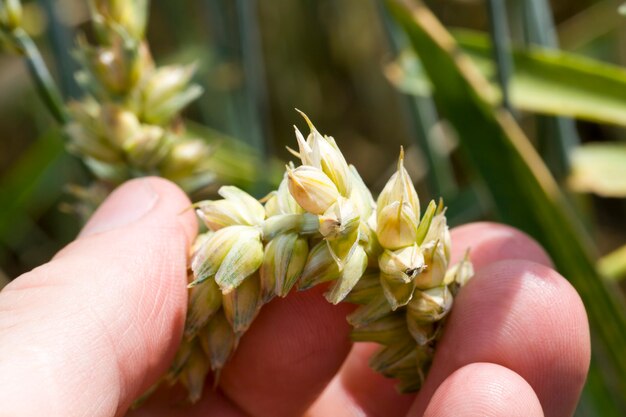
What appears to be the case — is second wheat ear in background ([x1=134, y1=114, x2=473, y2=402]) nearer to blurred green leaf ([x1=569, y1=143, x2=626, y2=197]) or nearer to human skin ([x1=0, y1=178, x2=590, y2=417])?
human skin ([x1=0, y1=178, x2=590, y2=417])

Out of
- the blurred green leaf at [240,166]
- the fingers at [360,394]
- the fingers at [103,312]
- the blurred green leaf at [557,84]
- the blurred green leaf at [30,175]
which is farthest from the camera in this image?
the blurred green leaf at [30,175]

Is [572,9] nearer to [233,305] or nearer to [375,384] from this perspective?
[375,384]

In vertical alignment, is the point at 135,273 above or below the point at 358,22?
above

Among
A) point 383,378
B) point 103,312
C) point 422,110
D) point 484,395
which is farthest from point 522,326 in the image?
point 422,110

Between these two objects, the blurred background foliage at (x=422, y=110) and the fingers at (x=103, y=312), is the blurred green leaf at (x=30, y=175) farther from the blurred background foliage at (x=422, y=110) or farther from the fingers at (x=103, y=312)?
the fingers at (x=103, y=312)

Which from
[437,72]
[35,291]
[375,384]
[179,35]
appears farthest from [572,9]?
[35,291]

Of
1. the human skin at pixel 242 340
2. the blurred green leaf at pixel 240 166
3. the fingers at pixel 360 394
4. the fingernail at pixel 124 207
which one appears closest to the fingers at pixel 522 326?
the human skin at pixel 242 340
